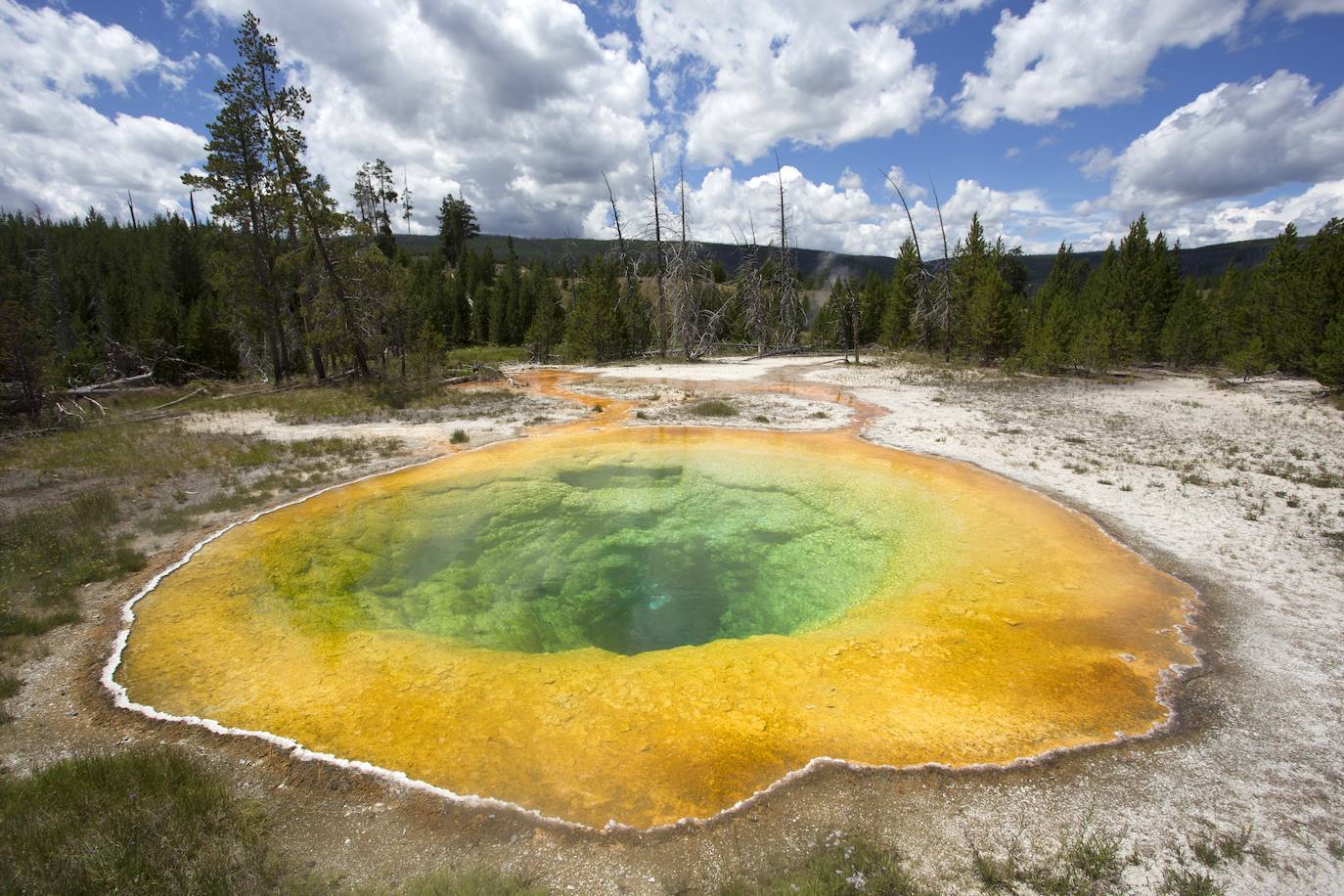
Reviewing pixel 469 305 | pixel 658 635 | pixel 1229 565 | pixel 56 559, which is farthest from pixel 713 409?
pixel 469 305

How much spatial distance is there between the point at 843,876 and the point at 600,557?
6.43 m

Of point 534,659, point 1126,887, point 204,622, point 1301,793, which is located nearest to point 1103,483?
point 1301,793

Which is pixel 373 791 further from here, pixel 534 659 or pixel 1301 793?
pixel 1301 793

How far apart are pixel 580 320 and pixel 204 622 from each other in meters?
35.3

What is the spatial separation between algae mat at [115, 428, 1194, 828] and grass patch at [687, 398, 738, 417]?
7.48 meters

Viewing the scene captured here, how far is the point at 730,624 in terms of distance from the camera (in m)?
7.57

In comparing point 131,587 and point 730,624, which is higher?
point 131,587

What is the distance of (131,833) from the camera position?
11.7ft

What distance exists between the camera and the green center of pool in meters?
7.49

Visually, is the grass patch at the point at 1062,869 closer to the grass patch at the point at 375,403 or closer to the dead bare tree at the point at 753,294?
the grass patch at the point at 375,403

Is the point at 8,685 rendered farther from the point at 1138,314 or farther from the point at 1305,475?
the point at 1138,314

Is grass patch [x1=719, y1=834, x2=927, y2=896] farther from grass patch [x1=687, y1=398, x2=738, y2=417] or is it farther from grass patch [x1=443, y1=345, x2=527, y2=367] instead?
grass patch [x1=443, y1=345, x2=527, y2=367]

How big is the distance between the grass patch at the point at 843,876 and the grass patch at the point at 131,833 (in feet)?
9.47

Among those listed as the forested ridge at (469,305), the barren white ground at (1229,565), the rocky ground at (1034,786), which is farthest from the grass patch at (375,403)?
the barren white ground at (1229,565)
